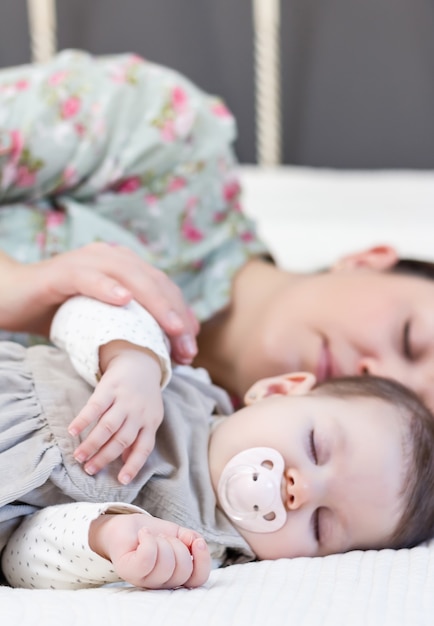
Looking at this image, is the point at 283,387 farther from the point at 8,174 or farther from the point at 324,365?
the point at 8,174

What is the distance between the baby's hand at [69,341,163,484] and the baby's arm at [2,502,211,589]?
0.05 metres

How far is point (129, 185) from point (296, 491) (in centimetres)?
76

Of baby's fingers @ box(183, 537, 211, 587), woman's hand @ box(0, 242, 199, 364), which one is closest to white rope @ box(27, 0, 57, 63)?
woman's hand @ box(0, 242, 199, 364)

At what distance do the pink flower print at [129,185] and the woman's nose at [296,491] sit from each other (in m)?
0.73

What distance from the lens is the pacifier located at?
96 centimetres

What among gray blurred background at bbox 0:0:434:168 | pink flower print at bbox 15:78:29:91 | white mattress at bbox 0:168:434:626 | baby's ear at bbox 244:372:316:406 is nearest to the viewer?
white mattress at bbox 0:168:434:626

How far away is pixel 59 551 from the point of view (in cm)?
83

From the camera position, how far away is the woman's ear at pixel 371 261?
1.48m

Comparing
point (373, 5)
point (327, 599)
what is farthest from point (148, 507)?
point (373, 5)

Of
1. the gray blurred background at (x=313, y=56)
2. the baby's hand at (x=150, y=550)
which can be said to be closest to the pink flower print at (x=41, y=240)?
the baby's hand at (x=150, y=550)

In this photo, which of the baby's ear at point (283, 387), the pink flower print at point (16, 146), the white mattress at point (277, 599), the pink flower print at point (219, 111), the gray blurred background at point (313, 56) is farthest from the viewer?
the gray blurred background at point (313, 56)

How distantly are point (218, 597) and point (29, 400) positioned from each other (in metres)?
0.30

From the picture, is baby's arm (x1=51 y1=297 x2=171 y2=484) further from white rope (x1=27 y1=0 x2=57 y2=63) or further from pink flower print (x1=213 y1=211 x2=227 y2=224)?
white rope (x1=27 y1=0 x2=57 y2=63)

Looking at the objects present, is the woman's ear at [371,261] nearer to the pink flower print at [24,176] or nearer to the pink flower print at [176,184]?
the pink flower print at [176,184]
